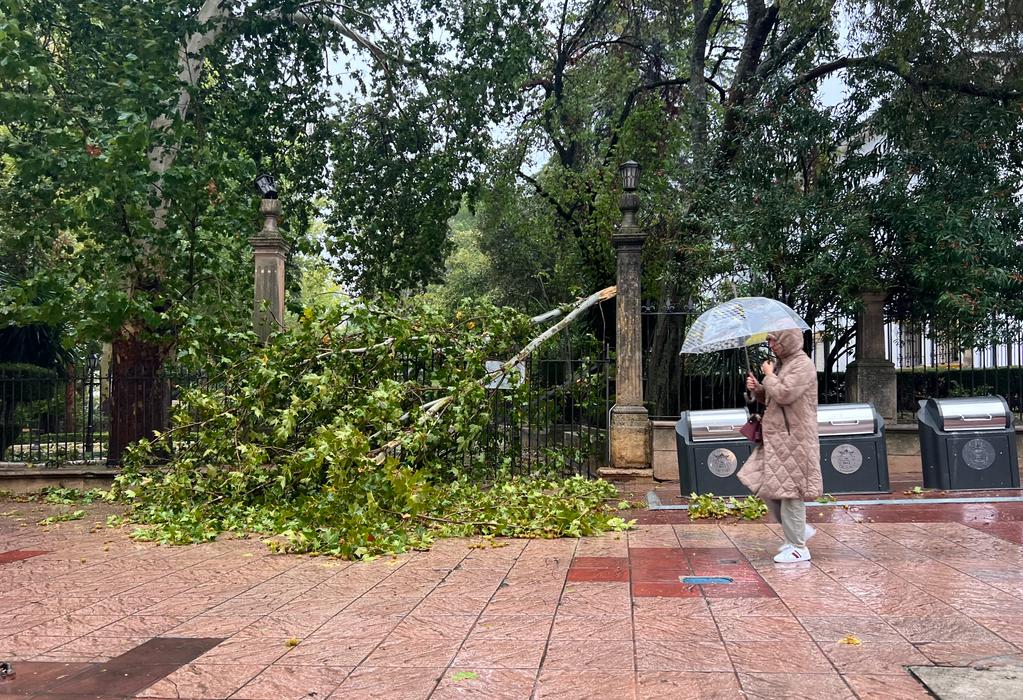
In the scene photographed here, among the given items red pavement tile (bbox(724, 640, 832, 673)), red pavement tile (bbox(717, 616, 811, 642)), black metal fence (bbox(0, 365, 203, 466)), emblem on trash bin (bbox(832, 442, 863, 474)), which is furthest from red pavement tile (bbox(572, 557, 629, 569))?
black metal fence (bbox(0, 365, 203, 466))

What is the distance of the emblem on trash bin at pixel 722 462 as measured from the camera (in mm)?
8609

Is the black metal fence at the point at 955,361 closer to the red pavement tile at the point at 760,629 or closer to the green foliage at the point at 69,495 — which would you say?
the red pavement tile at the point at 760,629

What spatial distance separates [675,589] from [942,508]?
177 inches

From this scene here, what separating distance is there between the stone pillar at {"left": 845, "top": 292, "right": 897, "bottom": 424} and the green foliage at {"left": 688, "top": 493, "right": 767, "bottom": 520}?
4088 mm

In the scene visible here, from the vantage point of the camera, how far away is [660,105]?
17750mm

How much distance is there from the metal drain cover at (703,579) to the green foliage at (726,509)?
103 inches

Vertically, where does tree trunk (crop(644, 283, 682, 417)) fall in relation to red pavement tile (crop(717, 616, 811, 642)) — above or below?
above

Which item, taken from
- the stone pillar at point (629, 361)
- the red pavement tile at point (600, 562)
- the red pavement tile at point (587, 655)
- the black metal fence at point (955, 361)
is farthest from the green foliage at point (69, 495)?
the black metal fence at point (955, 361)

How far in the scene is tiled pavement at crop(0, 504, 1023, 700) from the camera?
3516 mm

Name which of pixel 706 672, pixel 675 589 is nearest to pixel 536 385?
pixel 675 589

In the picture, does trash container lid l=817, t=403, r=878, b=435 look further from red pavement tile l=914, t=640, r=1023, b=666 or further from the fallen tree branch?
red pavement tile l=914, t=640, r=1023, b=666

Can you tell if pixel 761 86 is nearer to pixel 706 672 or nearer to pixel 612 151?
pixel 612 151

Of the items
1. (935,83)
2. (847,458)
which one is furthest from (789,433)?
(935,83)

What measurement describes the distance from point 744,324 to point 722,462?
2.78m
